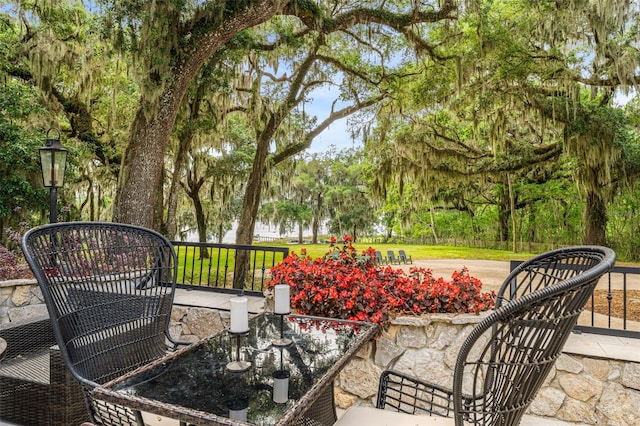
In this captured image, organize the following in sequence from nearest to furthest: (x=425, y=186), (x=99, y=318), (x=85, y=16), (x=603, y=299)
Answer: (x=99, y=318), (x=603, y=299), (x=85, y=16), (x=425, y=186)

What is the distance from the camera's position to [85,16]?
6.99 metres

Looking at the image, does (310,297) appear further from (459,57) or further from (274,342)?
(459,57)

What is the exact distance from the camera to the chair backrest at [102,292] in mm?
1431

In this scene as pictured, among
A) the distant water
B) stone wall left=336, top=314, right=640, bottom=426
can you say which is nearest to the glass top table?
stone wall left=336, top=314, right=640, bottom=426

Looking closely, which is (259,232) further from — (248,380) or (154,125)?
(248,380)

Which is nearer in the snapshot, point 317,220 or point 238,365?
point 238,365

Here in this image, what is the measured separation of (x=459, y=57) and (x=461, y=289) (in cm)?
502

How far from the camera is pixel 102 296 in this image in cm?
164

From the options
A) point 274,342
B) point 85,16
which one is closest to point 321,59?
point 85,16

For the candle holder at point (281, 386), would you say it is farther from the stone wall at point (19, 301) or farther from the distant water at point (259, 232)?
the distant water at point (259, 232)

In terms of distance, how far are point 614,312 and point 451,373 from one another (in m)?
4.20

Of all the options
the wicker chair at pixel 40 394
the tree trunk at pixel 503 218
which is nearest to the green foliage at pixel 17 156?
the wicker chair at pixel 40 394

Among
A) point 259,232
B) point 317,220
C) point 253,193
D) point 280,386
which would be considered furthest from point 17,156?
point 259,232

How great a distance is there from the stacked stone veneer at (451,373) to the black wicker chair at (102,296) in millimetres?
1282
